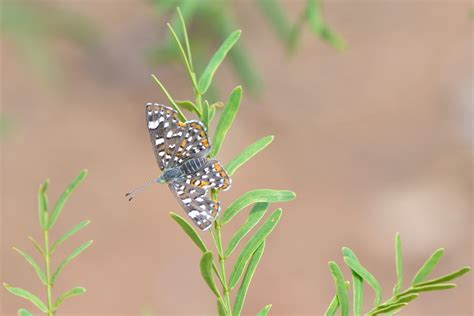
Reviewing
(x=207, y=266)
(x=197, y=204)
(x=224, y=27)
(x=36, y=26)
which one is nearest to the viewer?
(x=207, y=266)

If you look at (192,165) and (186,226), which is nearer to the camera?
Result: (186,226)

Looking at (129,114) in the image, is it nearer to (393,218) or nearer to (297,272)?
(297,272)

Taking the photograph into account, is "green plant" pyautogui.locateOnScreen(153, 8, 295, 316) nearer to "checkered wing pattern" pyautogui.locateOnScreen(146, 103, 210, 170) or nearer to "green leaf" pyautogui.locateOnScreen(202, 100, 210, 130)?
"green leaf" pyautogui.locateOnScreen(202, 100, 210, 130)

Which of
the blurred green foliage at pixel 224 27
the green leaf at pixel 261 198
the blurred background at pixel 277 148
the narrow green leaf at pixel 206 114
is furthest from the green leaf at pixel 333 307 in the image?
the blurred background at pixel 277 148

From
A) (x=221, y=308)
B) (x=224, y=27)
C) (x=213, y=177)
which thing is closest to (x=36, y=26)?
(x=224, y=27)

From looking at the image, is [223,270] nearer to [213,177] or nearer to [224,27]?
[213,177]

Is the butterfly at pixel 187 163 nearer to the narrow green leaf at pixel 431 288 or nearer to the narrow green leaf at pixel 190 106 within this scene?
the narrow green leaf at pixel 190 106
